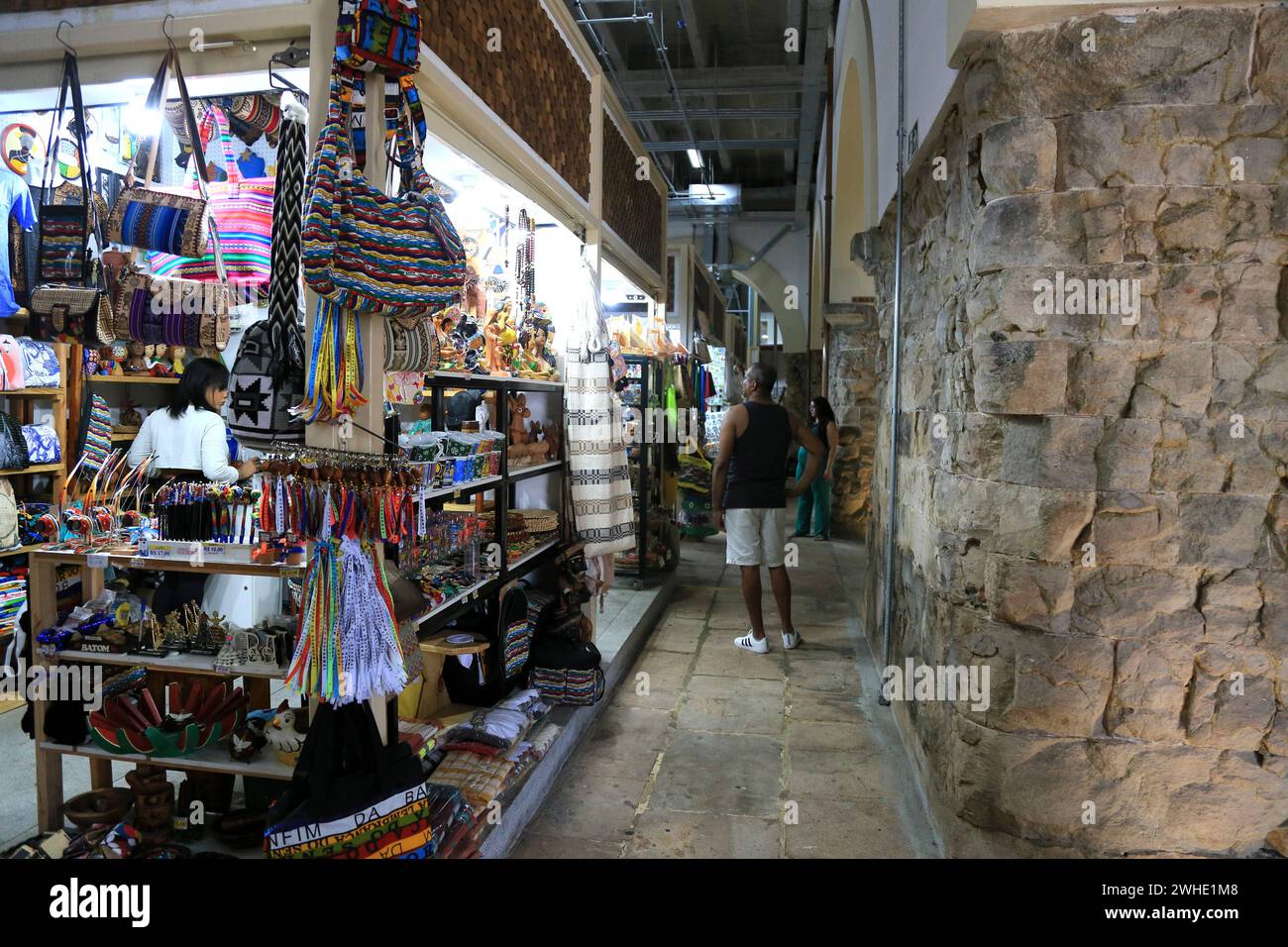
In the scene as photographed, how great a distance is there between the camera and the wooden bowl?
103 inches

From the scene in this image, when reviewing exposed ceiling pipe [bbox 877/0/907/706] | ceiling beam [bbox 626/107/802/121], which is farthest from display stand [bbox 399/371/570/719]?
ceiling beam [bbox 626/107/802/121]

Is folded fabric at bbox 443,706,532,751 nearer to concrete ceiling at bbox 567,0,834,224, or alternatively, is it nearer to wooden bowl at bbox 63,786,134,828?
wooden bowl at bbox 63,786,134,828

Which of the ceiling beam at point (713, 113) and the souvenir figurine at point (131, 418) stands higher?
the ceiling beam at point (713, 113)

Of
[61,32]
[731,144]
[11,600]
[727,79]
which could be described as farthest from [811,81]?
[11,600]

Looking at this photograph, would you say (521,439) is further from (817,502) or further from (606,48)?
(606,48)

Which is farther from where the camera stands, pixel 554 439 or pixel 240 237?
pixel 554 439

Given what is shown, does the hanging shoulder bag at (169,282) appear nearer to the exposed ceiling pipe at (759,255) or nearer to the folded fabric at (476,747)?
the folded fabric at (476,747)

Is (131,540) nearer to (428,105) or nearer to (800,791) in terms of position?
(428,105)

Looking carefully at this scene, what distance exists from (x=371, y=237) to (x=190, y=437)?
5.93ft

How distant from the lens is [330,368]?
7.27 ft

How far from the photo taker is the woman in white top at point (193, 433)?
341cm

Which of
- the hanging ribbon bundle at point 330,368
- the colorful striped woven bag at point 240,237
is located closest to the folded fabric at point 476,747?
the hanging ribbon bundle at point 330,368

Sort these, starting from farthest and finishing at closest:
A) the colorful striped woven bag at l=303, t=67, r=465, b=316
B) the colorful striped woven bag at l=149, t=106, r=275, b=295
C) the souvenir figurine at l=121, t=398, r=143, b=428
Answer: the souvenir figurine at l=121, t=398, r=143, b=428, the colorful striped woven bag at l=149, t=106, r=275, b=295, the colorful striped woven bag at l=303, t=67, r=465, b=316

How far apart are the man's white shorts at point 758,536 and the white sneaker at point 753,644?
488mm
